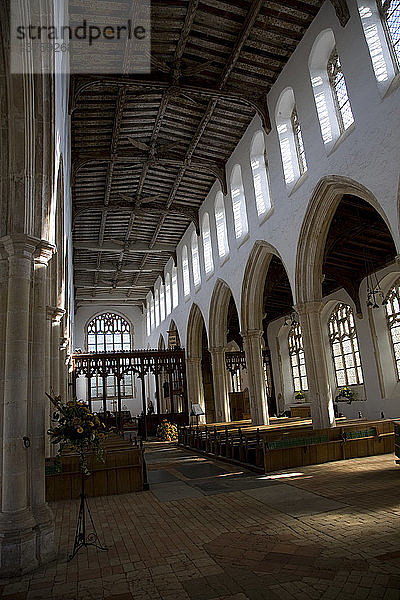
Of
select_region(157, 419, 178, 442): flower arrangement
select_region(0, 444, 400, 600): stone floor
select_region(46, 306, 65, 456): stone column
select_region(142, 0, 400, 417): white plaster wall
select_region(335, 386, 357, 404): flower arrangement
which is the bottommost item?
select_region(0, 444, 400, 600): stone floor

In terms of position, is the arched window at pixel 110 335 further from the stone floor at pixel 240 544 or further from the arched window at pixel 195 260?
the stone floor at pixel 240 544

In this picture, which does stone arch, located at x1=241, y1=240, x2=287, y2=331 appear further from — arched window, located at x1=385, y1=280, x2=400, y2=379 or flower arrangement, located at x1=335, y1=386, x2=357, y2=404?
flower arrangement, located at x1=335, y1=386, x2=357, y2=404

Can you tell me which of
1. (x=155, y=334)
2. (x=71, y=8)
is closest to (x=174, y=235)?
(x=155, y=334)

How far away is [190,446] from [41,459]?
1003 centimetres

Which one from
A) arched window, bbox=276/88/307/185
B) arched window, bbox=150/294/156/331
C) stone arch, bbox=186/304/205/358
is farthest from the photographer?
arched window, bbox=150/294/156/331

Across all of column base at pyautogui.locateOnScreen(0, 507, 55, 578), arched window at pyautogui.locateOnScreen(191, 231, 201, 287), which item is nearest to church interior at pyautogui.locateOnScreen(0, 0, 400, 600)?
column base at pyautogui.locateOnScreen(0, 507, 55, 578)

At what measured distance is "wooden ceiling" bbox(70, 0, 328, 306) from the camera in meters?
10.3

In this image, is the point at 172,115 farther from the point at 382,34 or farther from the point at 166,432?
the point at 166,432

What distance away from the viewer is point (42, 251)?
5285 millimetres

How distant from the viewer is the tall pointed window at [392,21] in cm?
840

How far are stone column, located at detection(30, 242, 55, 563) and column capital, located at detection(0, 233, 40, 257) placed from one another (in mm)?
156

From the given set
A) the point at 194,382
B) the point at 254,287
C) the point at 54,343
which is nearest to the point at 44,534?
the point at 54,343

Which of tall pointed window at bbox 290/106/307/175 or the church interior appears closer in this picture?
the church interior

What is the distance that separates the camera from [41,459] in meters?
4.87
